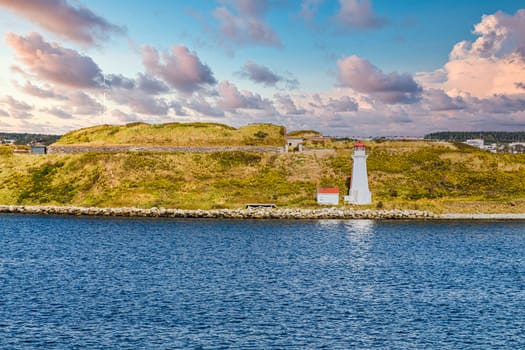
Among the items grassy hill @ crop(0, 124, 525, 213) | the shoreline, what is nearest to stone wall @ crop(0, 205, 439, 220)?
the shoreline

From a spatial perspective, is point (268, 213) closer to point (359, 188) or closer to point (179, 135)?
point (359, 188)

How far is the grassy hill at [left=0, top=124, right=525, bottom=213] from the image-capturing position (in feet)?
289

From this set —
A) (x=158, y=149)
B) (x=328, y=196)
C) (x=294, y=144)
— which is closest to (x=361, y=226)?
(x=328, y=196)

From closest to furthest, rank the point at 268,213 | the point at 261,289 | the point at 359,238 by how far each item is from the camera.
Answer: the point at 261,289 → the point at 359,238 → the point at 268,213

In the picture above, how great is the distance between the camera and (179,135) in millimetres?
127750

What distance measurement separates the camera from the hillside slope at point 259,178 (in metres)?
88.0

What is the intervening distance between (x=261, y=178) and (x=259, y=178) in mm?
375

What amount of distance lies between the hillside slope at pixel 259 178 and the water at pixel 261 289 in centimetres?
2271

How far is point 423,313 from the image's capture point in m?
33.2

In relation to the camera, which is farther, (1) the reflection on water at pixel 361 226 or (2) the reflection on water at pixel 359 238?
(1) the reflection on water at pixel 361 226

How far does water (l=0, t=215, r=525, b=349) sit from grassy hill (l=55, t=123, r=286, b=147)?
59176mm

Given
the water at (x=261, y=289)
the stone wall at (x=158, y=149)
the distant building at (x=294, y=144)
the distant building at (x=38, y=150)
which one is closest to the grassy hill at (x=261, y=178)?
the stone wall at (x=158, y=149)

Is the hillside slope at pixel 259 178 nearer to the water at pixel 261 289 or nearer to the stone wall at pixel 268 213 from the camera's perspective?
the stone wall at pixel 268 213

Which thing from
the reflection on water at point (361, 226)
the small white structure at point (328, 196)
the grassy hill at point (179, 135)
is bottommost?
the reflection on water at point (361, 226)
